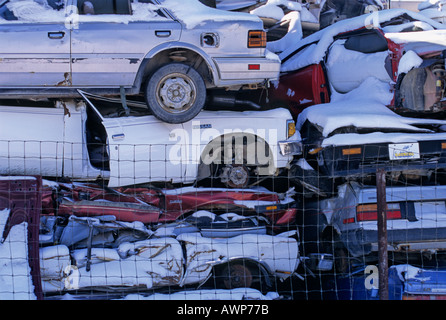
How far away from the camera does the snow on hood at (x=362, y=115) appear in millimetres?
6609

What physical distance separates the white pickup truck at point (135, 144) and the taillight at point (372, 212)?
1.26 m

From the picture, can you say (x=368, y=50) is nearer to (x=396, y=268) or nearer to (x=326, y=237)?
(x=326, y=237)

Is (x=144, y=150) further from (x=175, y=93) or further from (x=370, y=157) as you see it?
(x=370, y=157)

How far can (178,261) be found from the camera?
19.6 feet

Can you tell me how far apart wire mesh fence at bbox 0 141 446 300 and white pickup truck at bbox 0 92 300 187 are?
1.3 inches

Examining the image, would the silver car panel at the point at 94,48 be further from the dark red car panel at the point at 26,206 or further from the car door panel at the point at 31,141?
the dark red car panel at the point at 26,206

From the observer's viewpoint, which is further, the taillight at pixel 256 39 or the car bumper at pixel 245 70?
the taillight at pixel 256 39

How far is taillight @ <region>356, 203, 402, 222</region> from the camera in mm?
6184

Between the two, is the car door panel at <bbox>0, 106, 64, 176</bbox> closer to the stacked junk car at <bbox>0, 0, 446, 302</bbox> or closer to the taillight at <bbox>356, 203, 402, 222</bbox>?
the stacked junk car at <bbox>0, 0, 446, 302</bbox>

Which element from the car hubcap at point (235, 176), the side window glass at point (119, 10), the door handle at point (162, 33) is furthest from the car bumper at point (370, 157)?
the side window glass at point (119, 10)

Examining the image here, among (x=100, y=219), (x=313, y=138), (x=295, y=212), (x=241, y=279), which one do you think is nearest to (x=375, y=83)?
(x=313, y=138)
